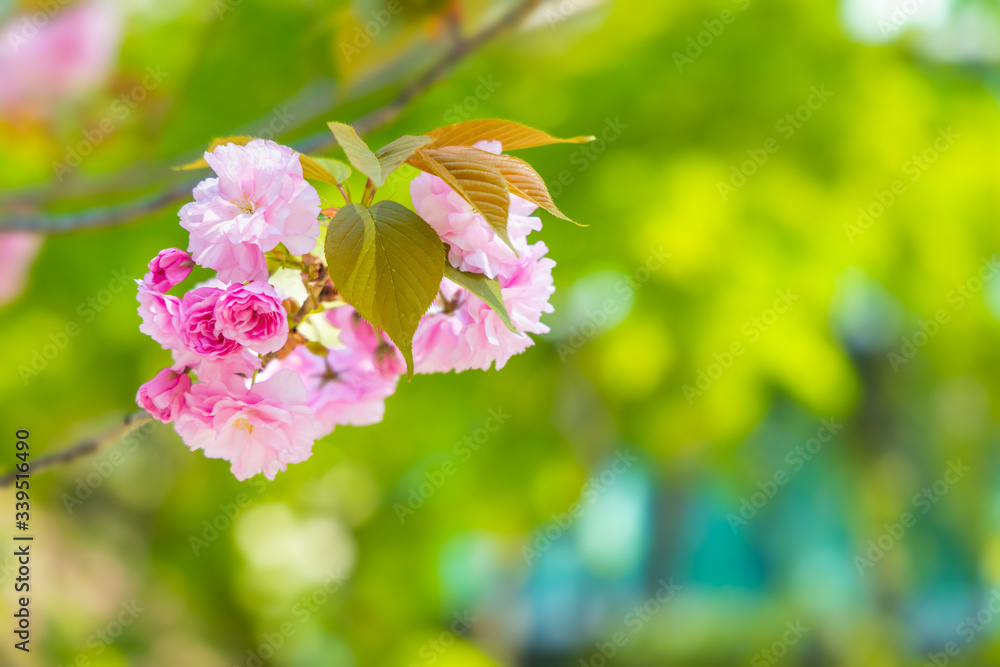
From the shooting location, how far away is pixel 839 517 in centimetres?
412

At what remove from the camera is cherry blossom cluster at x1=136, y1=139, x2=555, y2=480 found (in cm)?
37

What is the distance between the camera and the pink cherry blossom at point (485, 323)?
43cm

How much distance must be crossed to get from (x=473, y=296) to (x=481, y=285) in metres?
0.05

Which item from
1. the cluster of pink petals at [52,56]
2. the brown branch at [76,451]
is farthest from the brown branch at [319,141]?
the cluster of pink petals at [52,56]

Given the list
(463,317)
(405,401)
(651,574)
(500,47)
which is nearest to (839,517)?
(651,574)

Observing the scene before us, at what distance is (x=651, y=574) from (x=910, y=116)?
9.66 ft

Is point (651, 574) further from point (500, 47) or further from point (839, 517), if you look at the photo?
point (500, 47)

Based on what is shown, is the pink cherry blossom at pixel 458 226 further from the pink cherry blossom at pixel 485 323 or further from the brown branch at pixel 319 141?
the brown branch at pixel 319 141

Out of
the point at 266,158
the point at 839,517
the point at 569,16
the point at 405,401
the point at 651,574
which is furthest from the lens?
the point at 839,517

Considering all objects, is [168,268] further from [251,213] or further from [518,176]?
[518,176]

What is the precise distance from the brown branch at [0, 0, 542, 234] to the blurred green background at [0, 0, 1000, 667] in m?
0.08

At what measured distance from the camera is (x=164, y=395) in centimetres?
41

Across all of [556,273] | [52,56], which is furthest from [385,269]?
[52,56]

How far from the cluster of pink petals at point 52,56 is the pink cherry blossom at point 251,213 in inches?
45.7
